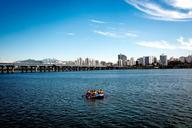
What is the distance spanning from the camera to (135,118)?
35.0 m

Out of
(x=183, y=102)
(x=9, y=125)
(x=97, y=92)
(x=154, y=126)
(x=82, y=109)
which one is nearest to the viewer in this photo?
(x=154, y=126)

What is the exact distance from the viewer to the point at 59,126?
104 ft

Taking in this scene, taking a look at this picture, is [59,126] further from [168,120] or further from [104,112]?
[168,120]

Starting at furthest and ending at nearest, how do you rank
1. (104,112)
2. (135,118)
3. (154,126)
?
(104,112)
(135,118)
(154,126)

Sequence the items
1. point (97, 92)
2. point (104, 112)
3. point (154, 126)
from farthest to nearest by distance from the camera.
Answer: point (97, 92), point (104, 112), point (154, 126)

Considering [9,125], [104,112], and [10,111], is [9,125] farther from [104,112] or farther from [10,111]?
[104,112]

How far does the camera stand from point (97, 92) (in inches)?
2183

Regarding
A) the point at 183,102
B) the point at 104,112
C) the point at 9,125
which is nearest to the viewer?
the point at 9,125

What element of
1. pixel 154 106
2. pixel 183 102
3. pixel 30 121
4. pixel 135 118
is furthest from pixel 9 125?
pixel 183 102

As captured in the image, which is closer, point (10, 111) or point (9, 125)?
point (9, 125)

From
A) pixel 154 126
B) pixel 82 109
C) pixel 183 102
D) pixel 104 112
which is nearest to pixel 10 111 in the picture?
pixel 82 109

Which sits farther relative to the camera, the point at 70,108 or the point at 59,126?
the point at 70,108

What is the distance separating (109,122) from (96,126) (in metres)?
2.53

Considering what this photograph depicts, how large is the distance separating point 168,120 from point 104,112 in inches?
410
